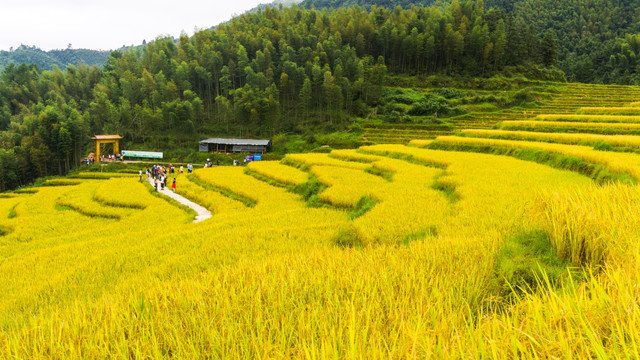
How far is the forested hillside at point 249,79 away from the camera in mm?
49656

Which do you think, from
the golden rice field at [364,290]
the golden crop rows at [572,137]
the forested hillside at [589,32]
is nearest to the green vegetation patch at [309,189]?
the golden rice field at [364,290]

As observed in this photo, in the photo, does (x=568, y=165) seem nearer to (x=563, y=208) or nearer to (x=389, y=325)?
(x=563, y=208)

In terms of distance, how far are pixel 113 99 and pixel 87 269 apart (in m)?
70.4

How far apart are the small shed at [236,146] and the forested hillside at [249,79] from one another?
521 centimetres

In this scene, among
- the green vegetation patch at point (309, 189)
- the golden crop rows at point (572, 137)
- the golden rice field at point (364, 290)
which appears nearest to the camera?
the golden rice field at point (364, 290)

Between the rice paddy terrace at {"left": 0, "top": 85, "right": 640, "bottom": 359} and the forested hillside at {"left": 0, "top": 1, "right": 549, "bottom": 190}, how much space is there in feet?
129

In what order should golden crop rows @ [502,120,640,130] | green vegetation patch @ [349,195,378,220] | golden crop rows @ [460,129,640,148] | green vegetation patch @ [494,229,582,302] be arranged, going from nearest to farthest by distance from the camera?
green vegetation patch @ [494,229,582,302] < green vegetation patch @ [349,195,378,220] < golden crop rows @ [460,129,640,148] < golden crop rows @ [502,120,640,130]

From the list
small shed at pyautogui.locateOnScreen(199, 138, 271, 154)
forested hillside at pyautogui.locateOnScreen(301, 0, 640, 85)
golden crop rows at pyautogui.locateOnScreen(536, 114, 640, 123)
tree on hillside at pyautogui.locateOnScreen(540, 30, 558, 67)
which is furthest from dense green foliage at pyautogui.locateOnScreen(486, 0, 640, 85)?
small shed at pyautogui.locateOnScreen(199, 138, 271, 154)

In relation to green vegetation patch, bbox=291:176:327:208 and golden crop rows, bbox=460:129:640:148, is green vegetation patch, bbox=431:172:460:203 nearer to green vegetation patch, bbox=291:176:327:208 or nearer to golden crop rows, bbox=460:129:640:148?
green vegetation patch, bbox=291:176:327:208

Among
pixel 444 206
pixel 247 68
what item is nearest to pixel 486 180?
pixel 444 206

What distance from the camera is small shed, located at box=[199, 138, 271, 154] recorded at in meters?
44.9

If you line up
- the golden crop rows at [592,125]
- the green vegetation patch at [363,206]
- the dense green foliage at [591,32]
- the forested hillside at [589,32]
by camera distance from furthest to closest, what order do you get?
1. the dense green foliage at [591,32]
2. the forested hillside at [589,32]
3. the golden crop rows at [592,125]
4. the green vegetation patch at [363,206]

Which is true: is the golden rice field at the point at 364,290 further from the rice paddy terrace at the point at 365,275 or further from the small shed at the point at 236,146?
the small shed at the point at 236,146

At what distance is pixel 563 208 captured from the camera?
9.78 feet
